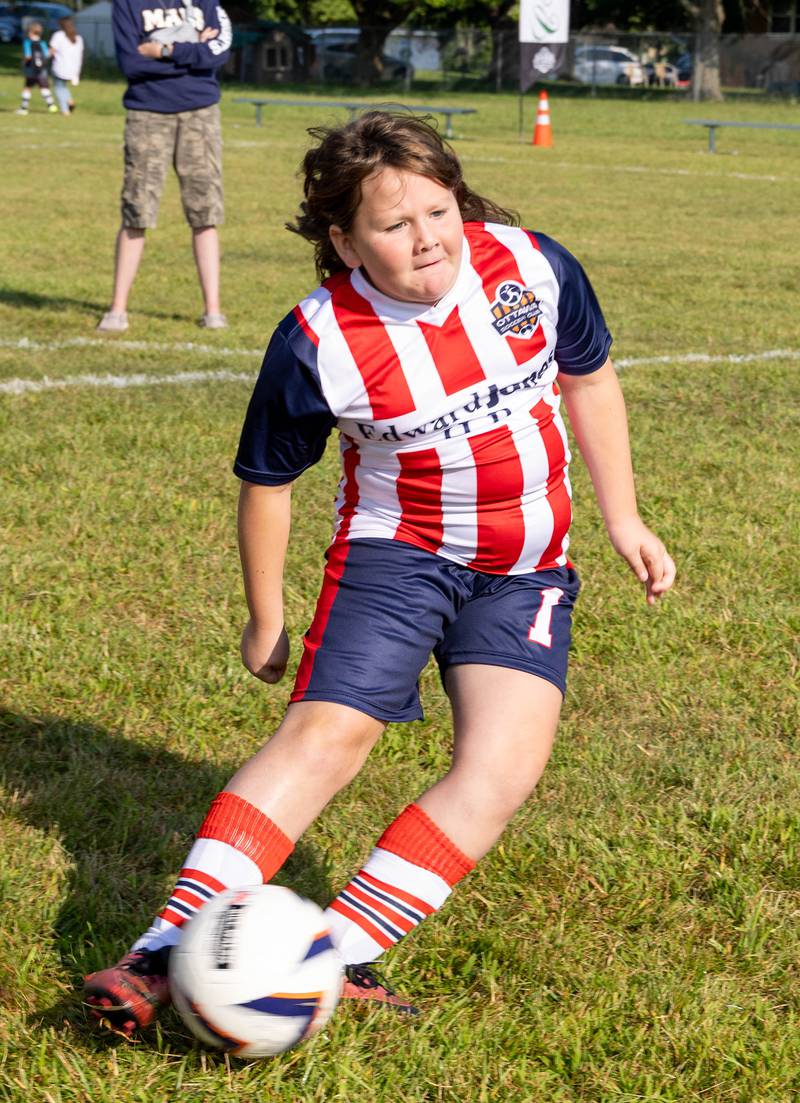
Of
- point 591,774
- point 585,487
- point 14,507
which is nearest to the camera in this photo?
point 591,774

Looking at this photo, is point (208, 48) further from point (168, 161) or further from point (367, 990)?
point (367, 990)

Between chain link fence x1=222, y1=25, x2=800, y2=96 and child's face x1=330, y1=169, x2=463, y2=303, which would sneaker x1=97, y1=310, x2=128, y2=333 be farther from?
chain link fence x1=222, y1=25, x2=800, y2=96

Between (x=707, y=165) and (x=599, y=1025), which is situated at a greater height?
(x=707, y=165)

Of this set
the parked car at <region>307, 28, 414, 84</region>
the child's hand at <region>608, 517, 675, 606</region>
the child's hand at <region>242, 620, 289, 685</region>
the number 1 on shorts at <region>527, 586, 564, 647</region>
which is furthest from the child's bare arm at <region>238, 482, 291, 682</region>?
the parked car at <region>307, 28, 414, 84</region>

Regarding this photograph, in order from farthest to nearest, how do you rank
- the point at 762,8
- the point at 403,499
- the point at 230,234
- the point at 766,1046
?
1. the point at 762,8
2. the point at 230,234
3. the point at 403,499
4. the point at 766,1046

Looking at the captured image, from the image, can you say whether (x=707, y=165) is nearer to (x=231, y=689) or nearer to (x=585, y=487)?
(x=585, y=487)

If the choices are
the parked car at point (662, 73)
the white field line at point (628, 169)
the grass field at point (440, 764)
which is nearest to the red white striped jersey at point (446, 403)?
the grass field at point (440, 764)

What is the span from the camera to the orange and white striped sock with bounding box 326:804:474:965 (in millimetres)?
2426

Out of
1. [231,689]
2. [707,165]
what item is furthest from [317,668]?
[707,165]

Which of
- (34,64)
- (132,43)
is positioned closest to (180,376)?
(132,43)

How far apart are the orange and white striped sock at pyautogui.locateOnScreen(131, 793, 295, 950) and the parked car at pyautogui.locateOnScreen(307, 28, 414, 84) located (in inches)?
1813

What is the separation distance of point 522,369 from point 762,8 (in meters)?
52.4

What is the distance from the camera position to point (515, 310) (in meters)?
2.70

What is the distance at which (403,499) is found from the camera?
2.70m
